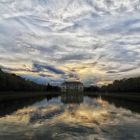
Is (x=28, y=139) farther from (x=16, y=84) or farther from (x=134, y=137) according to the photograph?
(x=16, y=84)

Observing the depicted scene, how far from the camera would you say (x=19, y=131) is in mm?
22109

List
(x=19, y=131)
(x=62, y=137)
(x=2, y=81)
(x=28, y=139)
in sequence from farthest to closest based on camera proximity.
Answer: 1. (x=2, y=81)
2. (x=19, y=131)
3. (x=62, y=137)
4. (x=28, y=139)

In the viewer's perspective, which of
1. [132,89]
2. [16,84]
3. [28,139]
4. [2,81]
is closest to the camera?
[28,139]

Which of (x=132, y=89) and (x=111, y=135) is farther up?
(x=132, y=89)

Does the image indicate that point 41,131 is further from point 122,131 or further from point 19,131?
point 122,131

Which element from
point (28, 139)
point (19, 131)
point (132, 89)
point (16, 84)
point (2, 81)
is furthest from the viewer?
point (132, 89)

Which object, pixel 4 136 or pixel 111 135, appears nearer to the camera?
pixel 4 136

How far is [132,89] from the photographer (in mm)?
157250

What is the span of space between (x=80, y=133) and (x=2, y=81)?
91.0m

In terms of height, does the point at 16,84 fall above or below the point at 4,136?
above

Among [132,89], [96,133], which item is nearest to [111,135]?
[96,133]

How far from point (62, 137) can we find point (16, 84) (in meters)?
115

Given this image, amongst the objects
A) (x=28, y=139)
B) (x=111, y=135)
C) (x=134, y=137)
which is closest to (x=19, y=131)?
(x=28, y=139)

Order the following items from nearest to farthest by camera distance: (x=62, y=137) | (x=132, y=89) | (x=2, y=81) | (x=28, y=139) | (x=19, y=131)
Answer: (x=28, y=139) < (x=62, y=137) < (x=19, y=131) < (x=2, y=81) < (x=132, y=89)
